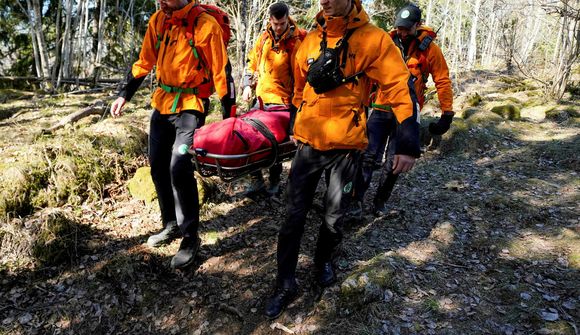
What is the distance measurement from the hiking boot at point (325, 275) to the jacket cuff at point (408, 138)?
1.51 metres

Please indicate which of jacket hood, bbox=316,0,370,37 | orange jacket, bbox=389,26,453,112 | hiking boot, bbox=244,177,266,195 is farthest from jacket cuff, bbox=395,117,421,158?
hiking boot, bbox=244,177,266,195

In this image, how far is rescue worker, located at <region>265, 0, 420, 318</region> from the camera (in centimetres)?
288

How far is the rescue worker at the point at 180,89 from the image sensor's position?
3576 mm

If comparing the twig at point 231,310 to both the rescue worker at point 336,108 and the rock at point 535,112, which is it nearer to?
the rescue worker at point 336,108

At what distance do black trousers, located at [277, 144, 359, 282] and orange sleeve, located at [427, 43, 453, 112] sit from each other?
7.30 ft

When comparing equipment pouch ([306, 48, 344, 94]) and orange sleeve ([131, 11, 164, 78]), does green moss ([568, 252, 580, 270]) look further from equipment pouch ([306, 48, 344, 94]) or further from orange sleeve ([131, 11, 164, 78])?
orange sleeve ([131, 11, 164, 78])

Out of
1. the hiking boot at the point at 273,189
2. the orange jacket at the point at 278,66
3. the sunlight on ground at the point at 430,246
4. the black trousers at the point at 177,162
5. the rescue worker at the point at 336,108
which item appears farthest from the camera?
the hiking boot at the point at 273,189

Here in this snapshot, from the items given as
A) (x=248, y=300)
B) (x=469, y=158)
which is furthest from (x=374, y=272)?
(x=469, y=158)

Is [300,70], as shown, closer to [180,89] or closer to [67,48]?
[180,89]

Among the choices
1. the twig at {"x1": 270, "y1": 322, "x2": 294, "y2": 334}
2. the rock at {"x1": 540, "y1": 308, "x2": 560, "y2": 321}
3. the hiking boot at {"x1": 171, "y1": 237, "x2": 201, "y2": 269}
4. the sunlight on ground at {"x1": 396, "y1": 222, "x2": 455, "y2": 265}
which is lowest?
the twig at {"x1": 270, "y1": 322, "x2": 294, "y2": 334}

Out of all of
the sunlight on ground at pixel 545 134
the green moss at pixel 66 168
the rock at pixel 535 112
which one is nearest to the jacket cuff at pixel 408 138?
the green moss at pixel 66 168

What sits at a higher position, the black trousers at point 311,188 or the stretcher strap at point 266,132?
the stretcher strap at point 266,132

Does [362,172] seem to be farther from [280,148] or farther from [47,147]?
[47,147]

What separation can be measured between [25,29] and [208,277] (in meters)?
16.8
